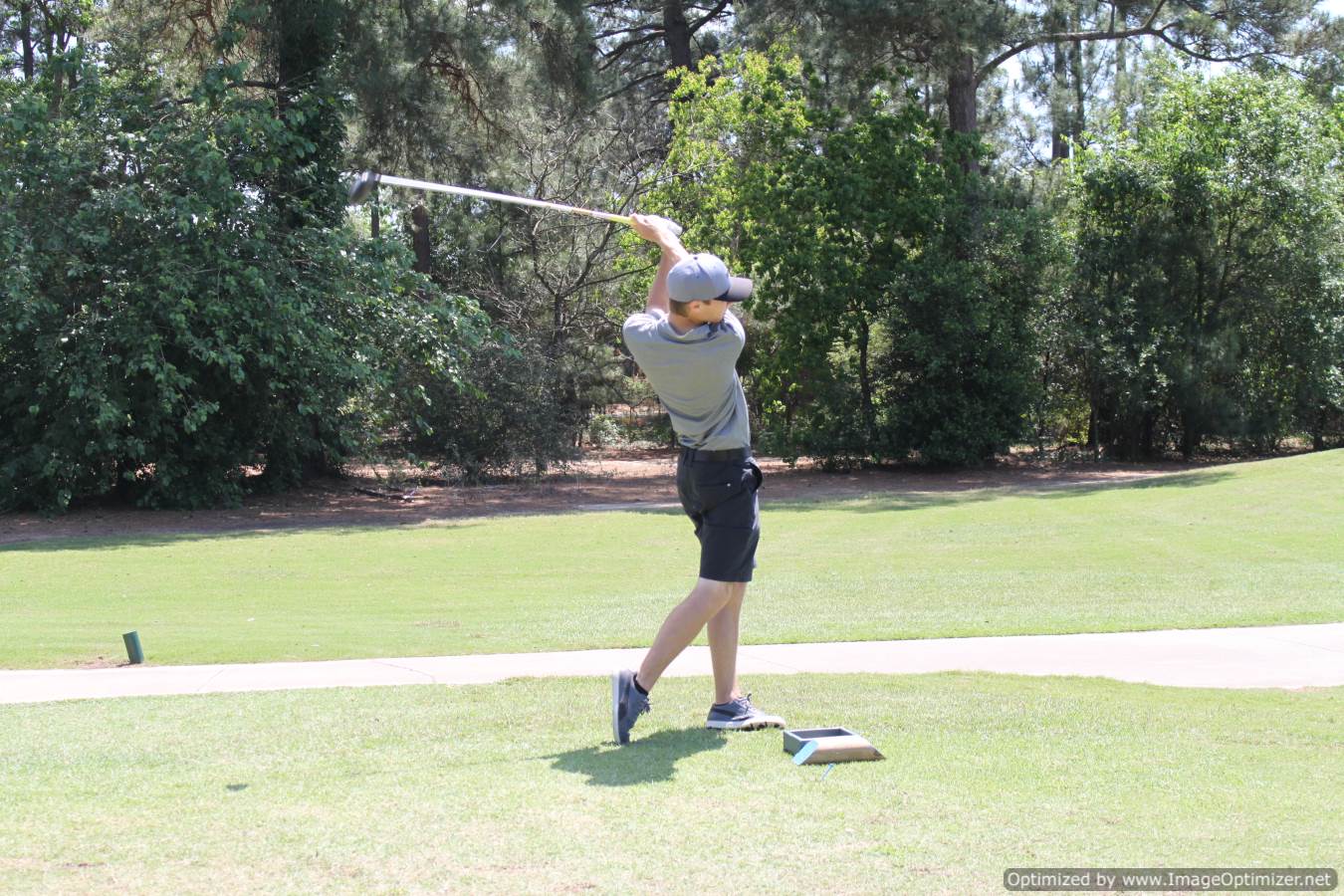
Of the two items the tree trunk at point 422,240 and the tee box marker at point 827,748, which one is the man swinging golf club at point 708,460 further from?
the tree trunk at point 422,240

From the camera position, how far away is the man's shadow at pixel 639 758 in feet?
15.8

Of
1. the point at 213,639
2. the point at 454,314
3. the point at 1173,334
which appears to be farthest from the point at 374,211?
the point at 1173,334

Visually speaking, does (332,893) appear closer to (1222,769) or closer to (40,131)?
(1222,769)

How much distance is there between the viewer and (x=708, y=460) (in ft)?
18.6

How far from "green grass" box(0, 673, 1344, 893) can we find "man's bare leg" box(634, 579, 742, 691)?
11.8 inches

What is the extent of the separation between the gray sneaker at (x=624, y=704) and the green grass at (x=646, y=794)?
83mm

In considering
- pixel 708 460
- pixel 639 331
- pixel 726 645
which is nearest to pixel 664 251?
pixel 639 331

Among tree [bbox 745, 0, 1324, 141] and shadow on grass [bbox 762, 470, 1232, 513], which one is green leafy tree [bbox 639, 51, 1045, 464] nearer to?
tree [bbox 745, 0, 1324, 141]

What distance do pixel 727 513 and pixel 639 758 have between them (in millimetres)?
1126

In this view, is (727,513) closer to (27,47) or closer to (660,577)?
(660,577)

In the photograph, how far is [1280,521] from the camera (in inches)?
628

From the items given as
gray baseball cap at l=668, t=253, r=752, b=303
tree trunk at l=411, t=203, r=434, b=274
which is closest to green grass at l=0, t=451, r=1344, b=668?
gray baseball cap at l=668, t=253, r=752, b=303

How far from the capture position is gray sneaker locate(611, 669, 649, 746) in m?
5.43

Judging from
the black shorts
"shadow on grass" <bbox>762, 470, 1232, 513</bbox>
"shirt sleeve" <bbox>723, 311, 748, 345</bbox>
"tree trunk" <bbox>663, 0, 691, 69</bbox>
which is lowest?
"shadow on grass" <bbox>762, 470, 1232, 513</bbox>
